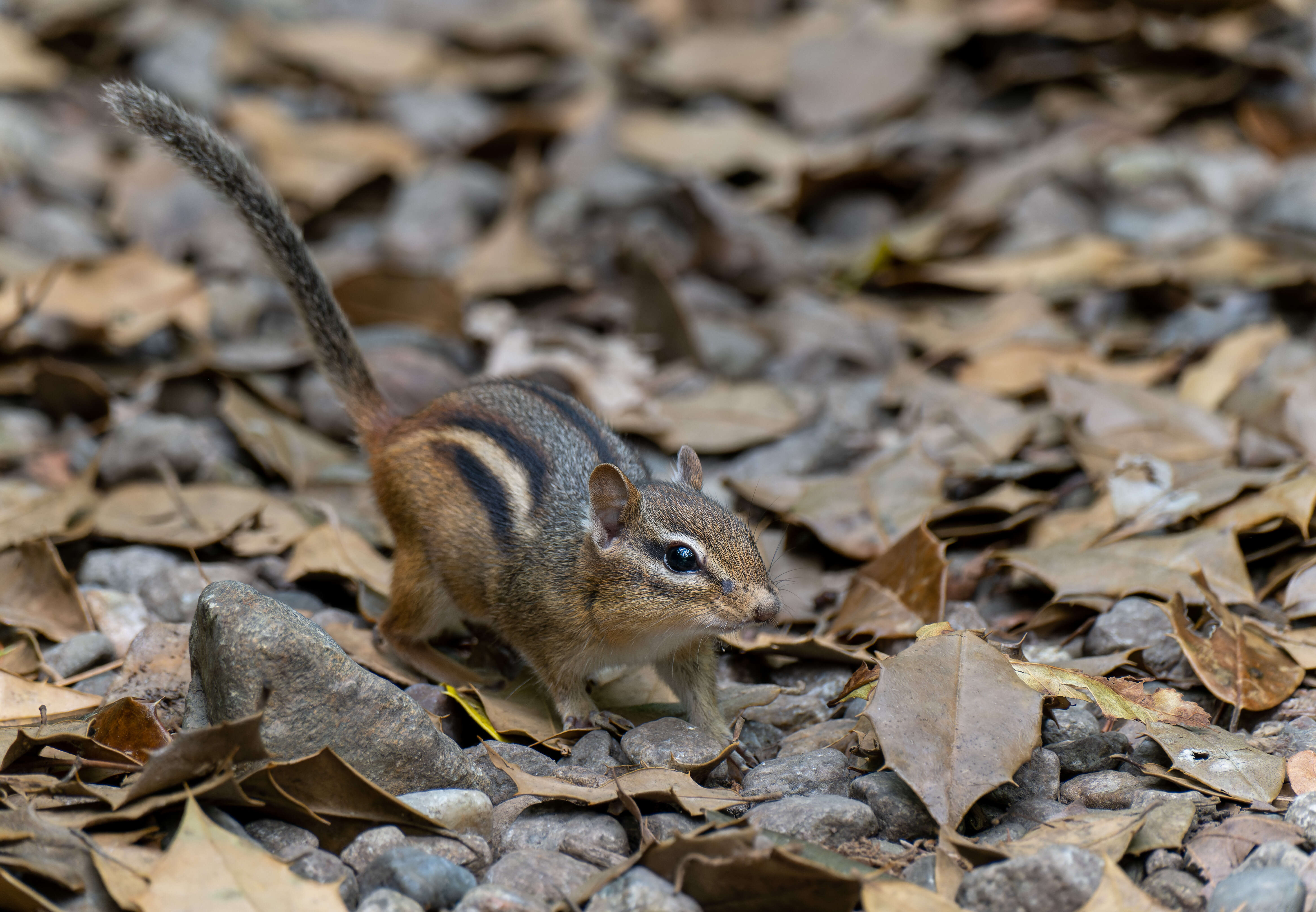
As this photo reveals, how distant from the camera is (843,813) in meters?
3.15

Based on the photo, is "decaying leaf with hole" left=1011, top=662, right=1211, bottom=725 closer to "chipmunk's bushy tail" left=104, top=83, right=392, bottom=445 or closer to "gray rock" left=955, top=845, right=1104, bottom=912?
"gray rock" left=955, top=845, right=1104, bottom=912

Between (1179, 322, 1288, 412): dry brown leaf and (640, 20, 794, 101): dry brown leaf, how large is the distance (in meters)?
3.84

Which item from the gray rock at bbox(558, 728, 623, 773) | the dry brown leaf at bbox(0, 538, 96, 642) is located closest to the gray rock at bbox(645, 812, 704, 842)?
the gray rock at bbox(558, 728, 623, 773)

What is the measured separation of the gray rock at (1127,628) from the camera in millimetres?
4066

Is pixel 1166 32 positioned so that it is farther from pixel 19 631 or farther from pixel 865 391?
pixel 19 631

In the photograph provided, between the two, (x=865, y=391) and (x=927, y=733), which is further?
(x=865, y=391)

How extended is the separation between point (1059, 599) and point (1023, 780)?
3.44 ft

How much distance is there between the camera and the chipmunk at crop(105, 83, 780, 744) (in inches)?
159

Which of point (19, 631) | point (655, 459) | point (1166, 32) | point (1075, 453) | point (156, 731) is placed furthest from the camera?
point (1166, 32)

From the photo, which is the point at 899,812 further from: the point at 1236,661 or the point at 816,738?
the point at 1236,661

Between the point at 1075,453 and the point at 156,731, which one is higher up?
the point at 156,731

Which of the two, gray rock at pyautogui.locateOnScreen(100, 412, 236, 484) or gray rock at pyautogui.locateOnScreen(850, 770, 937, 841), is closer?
gray rock at pyautogui.locateOnScreen(850, 770, 937, 841)

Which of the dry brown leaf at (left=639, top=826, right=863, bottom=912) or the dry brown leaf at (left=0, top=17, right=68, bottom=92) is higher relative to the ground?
the dry brown leaf at (left=0, top=17, right=68, bottom=92)

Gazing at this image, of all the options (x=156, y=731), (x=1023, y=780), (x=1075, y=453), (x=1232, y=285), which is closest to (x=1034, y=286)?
(x=1232, y=285)
